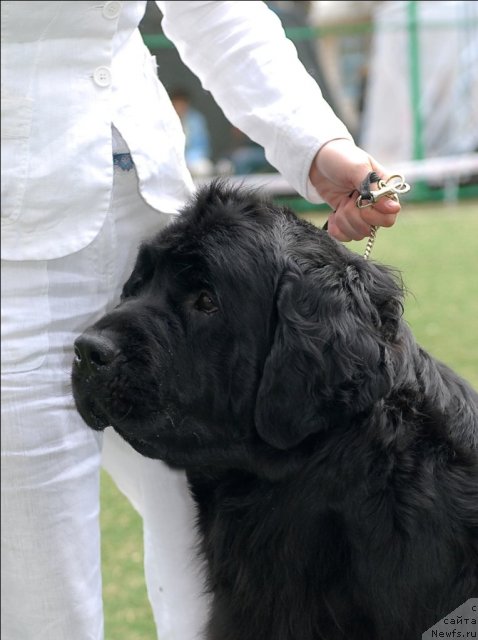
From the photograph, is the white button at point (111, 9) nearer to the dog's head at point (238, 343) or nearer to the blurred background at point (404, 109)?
the dog's head at point (238, 343)

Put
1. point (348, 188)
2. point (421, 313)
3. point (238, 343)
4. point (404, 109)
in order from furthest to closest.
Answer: point (404, 109) → point (421, 313) → point (348, 188) → point (238, 343)

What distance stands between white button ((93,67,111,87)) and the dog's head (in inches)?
16.6

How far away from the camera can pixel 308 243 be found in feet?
7.64

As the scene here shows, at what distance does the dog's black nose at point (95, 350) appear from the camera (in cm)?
221

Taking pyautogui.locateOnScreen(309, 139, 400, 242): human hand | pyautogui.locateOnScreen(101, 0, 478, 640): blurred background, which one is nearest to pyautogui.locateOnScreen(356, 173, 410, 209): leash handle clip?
pyautogui.locateOnScreen(309, 139, 400, 242): human hand

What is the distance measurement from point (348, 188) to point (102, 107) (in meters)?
0.73

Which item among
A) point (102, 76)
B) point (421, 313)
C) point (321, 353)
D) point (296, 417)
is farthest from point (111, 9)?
point (421, 313)

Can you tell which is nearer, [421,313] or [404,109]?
[421,313]

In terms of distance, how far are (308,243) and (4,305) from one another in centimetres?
81

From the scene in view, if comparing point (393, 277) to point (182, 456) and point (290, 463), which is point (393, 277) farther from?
point (182, 456)

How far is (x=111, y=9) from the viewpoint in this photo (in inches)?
92.3

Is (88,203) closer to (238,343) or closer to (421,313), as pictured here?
(238,343)

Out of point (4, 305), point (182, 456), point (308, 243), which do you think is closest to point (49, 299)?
point (4, 305)

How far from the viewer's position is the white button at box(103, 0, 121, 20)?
91.9 inches
